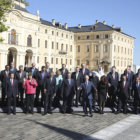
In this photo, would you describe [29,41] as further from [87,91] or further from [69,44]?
[87,91]

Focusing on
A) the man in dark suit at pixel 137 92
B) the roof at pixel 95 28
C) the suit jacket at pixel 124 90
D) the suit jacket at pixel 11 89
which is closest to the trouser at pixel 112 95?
the suit jacket at pixel 124 90

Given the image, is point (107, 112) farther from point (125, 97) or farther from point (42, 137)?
point (42, 137)

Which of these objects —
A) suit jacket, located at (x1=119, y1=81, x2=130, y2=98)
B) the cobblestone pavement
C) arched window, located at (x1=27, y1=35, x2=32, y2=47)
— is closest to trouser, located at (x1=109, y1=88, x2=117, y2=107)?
suit jacket, located at (x1=119, y1=81, x2=130, y2=98)

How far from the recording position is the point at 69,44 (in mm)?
62906

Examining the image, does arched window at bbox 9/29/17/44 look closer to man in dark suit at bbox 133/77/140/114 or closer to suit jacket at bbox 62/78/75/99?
suit jacket at bbox 62/78/75/99

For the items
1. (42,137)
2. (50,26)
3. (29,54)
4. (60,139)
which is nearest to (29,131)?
(42,137)

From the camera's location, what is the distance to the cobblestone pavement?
24.0ft

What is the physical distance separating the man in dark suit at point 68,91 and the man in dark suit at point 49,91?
0.49 meters

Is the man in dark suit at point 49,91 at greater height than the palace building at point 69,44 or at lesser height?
lesser

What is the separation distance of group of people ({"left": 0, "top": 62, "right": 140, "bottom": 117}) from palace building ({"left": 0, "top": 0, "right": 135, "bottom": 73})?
1318 inches

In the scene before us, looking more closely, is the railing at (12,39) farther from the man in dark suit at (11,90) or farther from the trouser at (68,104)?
the trouser at (68,104)

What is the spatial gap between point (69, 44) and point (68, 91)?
52390mm

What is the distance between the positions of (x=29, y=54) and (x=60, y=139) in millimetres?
41908

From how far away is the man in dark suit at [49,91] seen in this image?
423 inches
